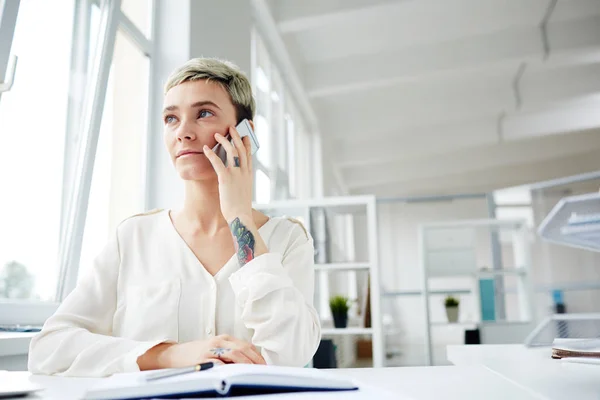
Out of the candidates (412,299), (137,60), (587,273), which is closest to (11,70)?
(137,60)

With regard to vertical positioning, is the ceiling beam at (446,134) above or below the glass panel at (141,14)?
above

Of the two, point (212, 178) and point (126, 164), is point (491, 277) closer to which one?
point (126, 164)

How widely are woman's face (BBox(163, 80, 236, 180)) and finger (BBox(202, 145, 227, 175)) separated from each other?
0.09 ft

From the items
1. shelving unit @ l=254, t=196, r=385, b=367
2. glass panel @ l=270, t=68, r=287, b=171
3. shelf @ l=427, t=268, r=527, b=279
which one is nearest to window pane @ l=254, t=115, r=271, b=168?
glass panel @ l=270, t=68, r=287, b=171

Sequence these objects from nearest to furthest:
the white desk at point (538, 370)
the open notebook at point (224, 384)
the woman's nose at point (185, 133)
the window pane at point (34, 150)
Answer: the open notebook at point (224, 384) < the white desk at point (538, 370) < the woman's nose at point (185, 133) < the window pane at point (34, 150)

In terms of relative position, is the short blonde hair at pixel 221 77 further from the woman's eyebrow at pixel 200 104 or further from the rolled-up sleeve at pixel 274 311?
the rolled-up sleeve at pixel 274 311

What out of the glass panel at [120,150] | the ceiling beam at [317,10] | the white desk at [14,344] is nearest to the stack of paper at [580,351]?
the white desk at [14,344]

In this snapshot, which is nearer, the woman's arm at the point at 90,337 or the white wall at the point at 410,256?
the woman's arm at the point at 90,337

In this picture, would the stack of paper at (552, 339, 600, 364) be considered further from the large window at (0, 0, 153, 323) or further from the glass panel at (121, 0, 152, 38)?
the glass panel at (121, 0, 152, 38)

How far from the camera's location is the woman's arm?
1079 mm

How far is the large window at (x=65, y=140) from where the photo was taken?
6.36 feet

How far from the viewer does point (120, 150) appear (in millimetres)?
2844

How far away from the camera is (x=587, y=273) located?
18.0ft

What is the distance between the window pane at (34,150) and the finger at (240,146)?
971 millimetres
